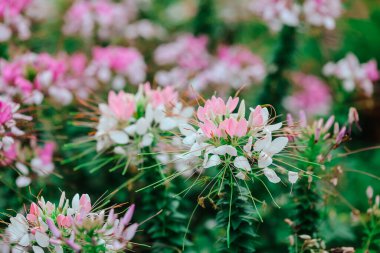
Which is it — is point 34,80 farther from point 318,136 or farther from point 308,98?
point 308,98

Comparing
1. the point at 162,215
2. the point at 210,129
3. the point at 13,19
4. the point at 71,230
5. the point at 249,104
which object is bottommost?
the point at 162,215

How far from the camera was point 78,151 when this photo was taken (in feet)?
7.08

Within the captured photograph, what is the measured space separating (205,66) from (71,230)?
156cm

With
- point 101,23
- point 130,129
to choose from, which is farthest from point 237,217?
point 101,23

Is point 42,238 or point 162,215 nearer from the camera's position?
point 42,238

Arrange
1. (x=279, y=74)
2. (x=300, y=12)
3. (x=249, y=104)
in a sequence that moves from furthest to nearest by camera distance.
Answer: (x=249, y=104) < (x=279, y=74) < (x=300, y=12)

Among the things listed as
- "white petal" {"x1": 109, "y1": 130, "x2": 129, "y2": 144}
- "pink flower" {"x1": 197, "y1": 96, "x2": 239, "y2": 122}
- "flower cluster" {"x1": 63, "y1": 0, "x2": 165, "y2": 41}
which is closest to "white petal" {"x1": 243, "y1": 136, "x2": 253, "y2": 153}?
"pink flower" {"x1": 197, "y1": 96, "x2": 239, "y2": 122}

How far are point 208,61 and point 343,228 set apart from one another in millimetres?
1142

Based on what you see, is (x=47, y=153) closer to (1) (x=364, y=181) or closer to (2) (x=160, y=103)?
(2) (x=160, y=103)

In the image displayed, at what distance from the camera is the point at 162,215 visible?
1.47 metres

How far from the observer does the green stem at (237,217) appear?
123cm

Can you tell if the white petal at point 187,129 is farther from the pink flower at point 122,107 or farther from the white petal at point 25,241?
the white petal at point 25,241

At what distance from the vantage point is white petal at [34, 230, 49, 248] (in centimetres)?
106

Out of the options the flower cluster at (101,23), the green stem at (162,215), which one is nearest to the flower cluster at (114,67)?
the flower cluster at (101,23)
